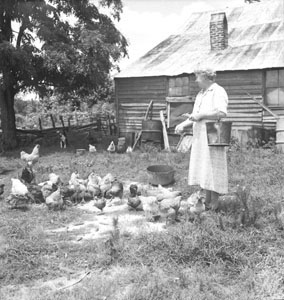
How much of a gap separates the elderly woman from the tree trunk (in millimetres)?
10519

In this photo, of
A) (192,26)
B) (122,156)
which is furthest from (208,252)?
(192,26)

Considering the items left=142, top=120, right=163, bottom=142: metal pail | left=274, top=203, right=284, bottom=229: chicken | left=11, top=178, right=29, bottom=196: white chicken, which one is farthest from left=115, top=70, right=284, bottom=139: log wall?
left=11, top=178, right=29, bottom=196: white chicken

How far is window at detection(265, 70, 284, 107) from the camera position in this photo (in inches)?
431

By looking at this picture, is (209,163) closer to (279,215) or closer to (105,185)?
(279,215)

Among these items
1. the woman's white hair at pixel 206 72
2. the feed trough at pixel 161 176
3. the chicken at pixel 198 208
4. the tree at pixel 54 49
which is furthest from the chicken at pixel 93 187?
the tree at pixel 54 49

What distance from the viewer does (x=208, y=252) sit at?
346cm

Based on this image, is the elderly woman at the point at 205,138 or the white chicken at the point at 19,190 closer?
the elderly woman at the point at 205,138

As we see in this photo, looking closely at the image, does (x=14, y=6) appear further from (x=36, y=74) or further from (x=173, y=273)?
(x=173, y=273)

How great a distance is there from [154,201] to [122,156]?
18.2 feet

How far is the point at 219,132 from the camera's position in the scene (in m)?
4.38

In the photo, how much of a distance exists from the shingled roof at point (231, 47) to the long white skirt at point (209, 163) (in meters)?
6.44

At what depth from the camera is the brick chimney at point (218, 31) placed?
12672 mm

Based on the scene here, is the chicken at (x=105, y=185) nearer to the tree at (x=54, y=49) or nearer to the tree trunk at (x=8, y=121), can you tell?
the tree at (x=54, y=49)

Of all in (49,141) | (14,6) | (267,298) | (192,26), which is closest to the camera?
(267,298)
